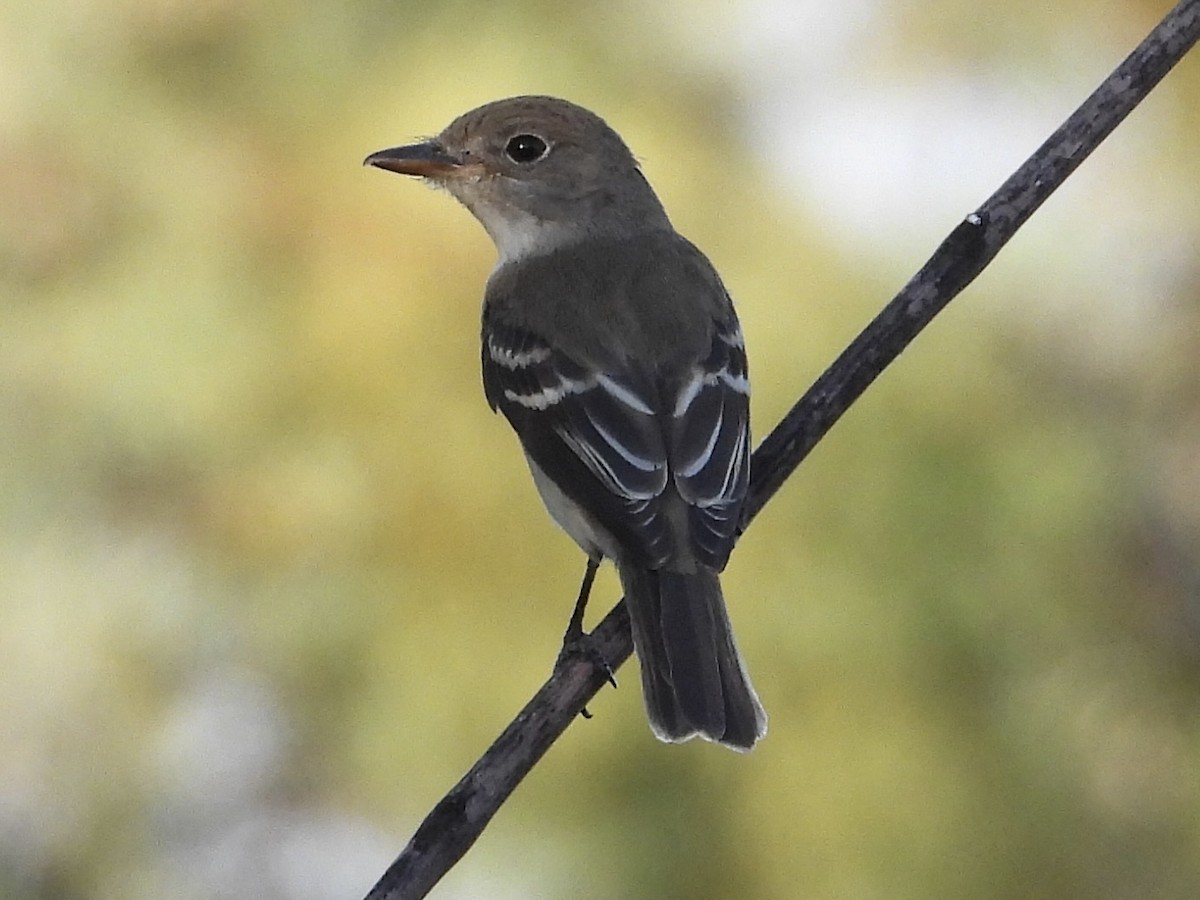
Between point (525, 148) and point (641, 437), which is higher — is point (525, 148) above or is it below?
above

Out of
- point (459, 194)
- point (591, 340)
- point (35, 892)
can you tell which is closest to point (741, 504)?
point (591, 340)

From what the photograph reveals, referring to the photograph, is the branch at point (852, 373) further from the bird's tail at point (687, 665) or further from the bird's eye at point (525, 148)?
the bird's eye at point (525, 148)

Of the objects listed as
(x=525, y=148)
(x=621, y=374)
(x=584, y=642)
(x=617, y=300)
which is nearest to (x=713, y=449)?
(x=621, y=374)

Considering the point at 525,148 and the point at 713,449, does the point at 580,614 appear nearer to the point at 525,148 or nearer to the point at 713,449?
the point at 713,449

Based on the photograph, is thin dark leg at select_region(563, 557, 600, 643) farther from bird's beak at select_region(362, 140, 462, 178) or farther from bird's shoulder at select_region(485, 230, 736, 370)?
bird's beak at select_region(362, 140, 462, 178)

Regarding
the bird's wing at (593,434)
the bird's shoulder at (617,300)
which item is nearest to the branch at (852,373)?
the bird's wing at (593,434)

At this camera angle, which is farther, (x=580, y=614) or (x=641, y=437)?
(x=580, y=614)
